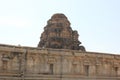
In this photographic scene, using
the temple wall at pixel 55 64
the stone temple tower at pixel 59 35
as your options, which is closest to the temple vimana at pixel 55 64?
the temple wall at pixel 55 64

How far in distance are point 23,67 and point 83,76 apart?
6.43 metres

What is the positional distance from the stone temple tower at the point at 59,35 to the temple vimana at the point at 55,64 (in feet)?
47.4

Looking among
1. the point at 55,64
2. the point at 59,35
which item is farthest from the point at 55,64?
the point at 59,35

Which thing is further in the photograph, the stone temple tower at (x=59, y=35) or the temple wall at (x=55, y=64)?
the stone temple tower at (x=59, y=35)

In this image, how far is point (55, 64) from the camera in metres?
24.7

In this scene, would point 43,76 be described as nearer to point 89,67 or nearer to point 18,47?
point 18,47

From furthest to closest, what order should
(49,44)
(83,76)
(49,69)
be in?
1. (49,44)
2. (83,76)
3. (49,69)

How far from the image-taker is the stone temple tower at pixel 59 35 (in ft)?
138

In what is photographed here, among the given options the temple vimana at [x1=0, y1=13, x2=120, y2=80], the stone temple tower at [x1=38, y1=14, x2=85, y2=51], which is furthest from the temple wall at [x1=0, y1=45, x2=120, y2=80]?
the stone temple tower at [x1=38, y1=14, x2=85, y2=51]

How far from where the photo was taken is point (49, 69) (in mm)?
24422

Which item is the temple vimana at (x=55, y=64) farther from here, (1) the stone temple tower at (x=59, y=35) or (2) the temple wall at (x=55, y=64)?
(1) the stone temple tower at (x=59, y=35)

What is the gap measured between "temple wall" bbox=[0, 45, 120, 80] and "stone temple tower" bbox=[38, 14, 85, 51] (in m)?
14.5

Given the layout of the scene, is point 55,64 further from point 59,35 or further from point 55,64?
point 59,35

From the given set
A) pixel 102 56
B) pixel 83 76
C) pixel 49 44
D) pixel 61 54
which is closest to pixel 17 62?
pixel 61 54
